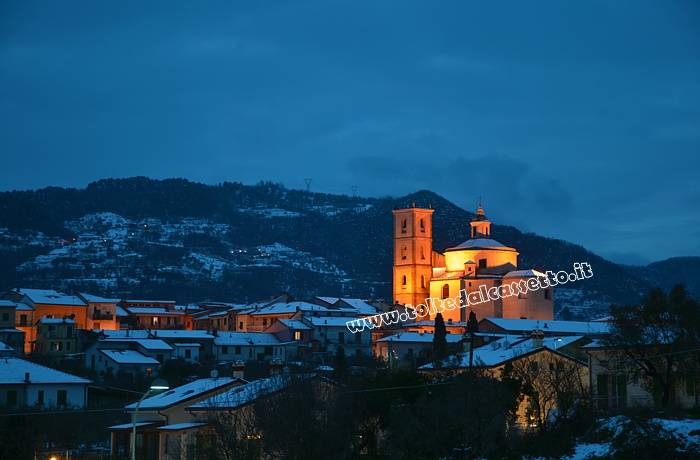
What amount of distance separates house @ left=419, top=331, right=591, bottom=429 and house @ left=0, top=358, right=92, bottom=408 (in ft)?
57.3

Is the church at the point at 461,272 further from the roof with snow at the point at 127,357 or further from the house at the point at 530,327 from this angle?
the roof with snow at the point at 127,357

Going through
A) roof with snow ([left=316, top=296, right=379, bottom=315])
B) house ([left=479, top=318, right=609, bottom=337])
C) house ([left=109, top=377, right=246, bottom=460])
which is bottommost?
house ([left=109, top=377, right=246, bottom=460])

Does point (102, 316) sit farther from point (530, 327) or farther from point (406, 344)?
point (530, 327)

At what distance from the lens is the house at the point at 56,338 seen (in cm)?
9650

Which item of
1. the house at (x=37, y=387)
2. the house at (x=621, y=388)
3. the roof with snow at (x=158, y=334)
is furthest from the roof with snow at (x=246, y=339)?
the house at (x=621, y=388)

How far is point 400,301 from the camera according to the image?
5172 inches

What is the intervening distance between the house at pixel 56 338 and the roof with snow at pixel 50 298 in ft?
27.8

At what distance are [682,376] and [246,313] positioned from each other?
82.4 metres

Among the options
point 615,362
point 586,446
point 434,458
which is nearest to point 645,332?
point 615,362

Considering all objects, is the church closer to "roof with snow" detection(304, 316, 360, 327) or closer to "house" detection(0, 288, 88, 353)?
"roof with snow" detection(304, 316, 360, 327)

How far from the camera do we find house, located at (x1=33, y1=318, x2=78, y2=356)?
9650 cm

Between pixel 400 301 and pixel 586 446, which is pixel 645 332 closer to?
pixel 586 446

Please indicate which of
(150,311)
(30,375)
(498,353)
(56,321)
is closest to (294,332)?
(56,321)

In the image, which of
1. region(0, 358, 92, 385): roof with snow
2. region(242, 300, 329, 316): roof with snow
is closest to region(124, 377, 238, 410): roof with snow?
region(0, 358, 92, 385): roof with snow
